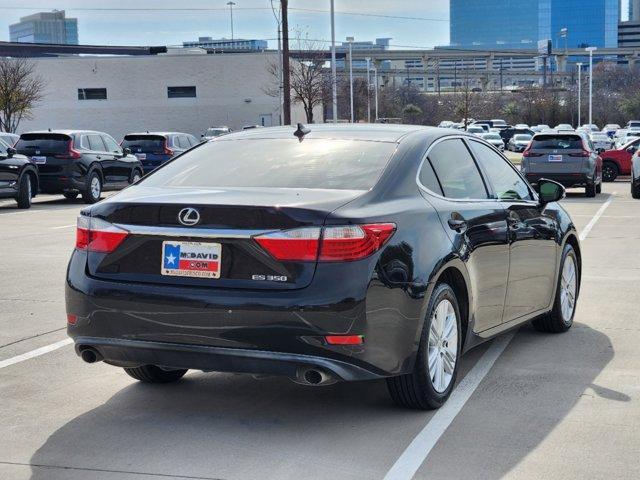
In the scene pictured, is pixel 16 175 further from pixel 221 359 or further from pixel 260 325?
pixel 260 325

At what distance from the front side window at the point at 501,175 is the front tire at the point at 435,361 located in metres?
1.30

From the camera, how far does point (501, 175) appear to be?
270 inches

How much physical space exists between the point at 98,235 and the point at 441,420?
2.03 metres

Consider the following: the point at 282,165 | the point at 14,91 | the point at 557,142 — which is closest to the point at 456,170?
the point at 282,165

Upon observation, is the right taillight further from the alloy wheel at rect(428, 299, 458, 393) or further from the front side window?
the front side window

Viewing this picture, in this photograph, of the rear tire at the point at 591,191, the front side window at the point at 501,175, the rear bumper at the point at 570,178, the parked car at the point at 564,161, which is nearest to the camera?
the front side window at the point at 501,175

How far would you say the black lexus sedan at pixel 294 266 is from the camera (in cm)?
474

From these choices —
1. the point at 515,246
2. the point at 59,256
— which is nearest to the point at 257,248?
the point at 515,246

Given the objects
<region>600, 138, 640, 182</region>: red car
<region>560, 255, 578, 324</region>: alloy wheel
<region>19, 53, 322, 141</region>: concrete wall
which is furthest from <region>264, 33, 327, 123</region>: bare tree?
<region>560, 255, 578, 324</region>: alloy wheel

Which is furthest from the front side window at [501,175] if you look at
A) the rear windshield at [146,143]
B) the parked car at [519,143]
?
the parked car at [519,143]

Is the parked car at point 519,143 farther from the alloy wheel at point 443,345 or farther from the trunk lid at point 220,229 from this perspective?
the trunk lid at point 220,229

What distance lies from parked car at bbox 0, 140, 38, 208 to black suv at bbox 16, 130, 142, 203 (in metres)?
0.99

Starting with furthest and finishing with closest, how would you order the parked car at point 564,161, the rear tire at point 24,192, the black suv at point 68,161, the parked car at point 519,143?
the parked car at point 519,143, the parked car at point 564,161, the black suv at point 68,161, the rear tire at point 24,192

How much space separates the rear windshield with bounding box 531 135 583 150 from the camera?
24938mm
